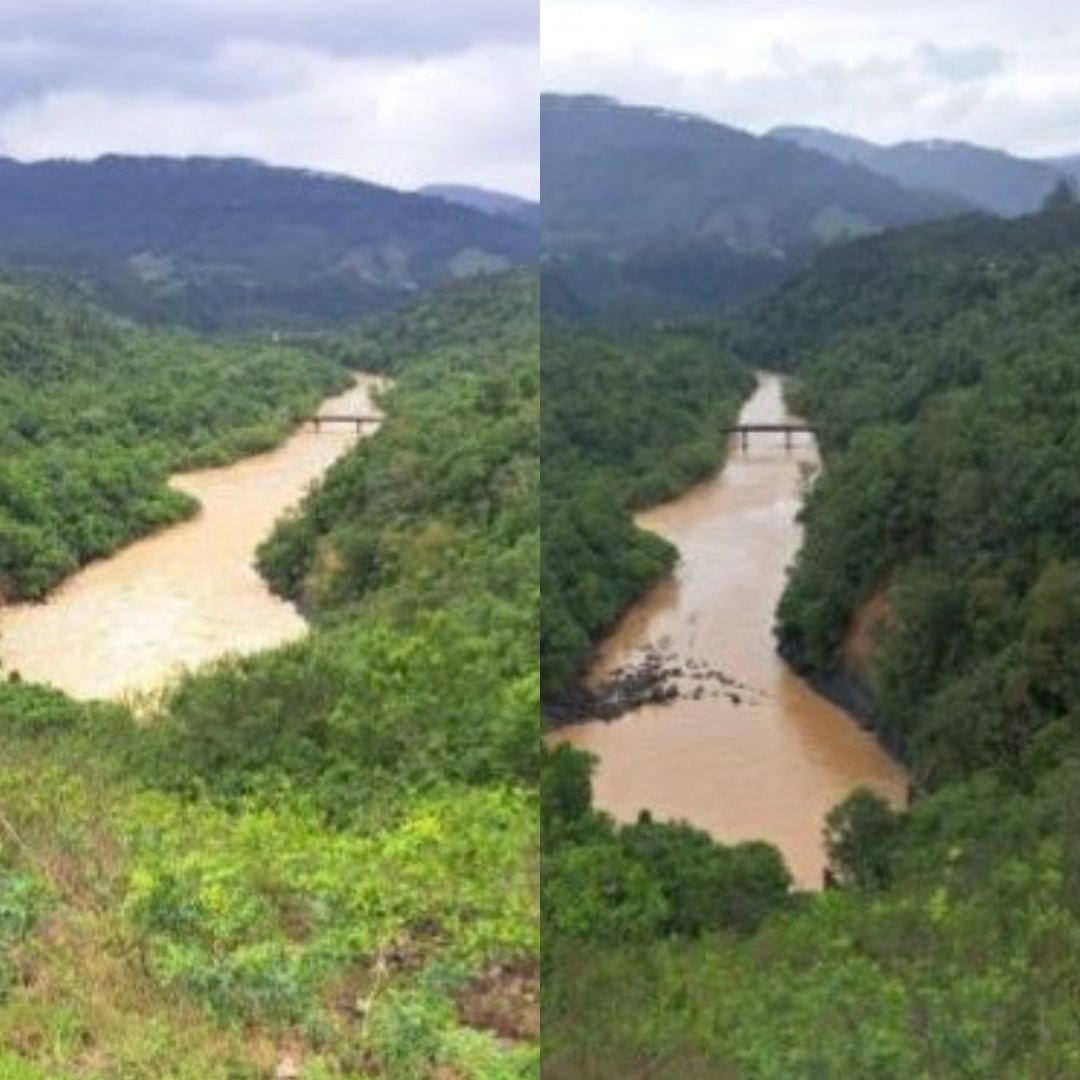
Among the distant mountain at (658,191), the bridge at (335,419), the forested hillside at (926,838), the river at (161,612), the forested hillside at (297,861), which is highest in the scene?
the distant mountain at (658,191)

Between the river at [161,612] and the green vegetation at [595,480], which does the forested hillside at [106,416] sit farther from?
the green vegetation at [595,480]

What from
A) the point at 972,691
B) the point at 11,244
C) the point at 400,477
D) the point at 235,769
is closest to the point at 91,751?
the point at 235,769

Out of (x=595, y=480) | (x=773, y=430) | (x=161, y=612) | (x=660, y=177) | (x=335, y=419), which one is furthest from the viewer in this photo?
(x=335, y=419)

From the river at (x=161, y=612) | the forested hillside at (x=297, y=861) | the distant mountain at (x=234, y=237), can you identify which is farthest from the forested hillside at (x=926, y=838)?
the distant mountain at (x=234, y=237)

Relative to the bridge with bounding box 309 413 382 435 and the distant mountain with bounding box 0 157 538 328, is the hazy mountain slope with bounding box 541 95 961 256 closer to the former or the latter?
the bridge with bounding box 309 413 382 435

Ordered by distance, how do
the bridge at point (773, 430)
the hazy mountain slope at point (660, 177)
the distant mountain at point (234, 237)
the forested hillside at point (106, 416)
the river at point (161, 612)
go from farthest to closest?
the distant mountain at point (234, 237), the forested hillside at point (106, 416), the river at point (161, 612), the bridge at point (773, 430), the hazy mountain slope at point (660, 177)

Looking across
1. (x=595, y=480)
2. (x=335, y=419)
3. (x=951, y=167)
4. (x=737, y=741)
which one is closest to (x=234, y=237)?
(x=335, y=419)

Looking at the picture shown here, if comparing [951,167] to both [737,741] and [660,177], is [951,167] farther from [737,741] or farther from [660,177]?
[737,741]
